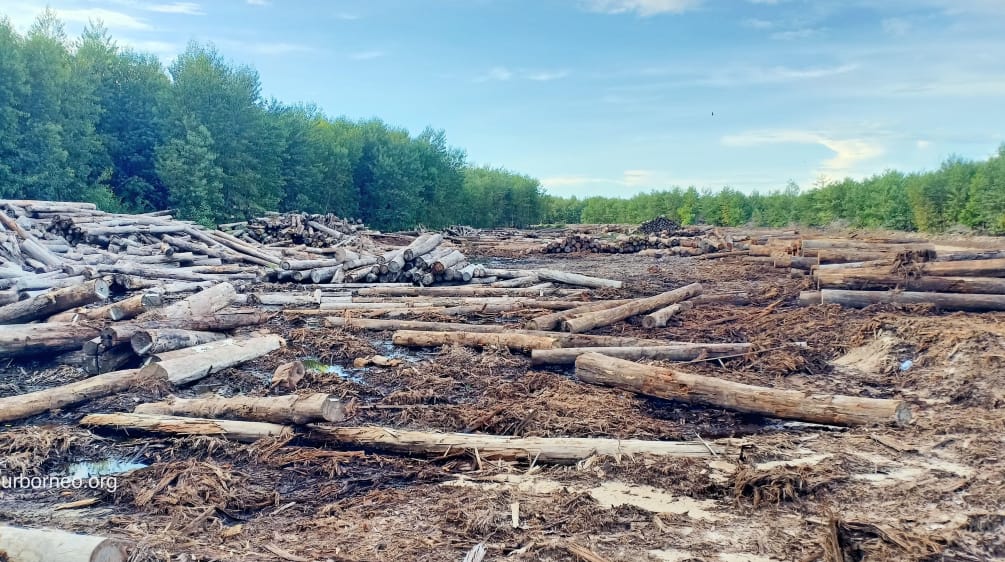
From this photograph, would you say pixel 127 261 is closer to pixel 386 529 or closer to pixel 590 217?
pixel 386 529

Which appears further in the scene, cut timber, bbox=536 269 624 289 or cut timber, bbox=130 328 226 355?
cut timber, bbox=536 269 624 289

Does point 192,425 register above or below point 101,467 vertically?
above

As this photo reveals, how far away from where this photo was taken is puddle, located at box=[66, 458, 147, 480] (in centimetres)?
516

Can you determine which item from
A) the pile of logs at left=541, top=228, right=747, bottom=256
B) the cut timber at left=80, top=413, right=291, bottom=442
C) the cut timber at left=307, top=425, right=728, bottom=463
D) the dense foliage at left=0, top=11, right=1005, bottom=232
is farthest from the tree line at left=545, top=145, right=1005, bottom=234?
the cut timber at left=80, top=413, right=291, bottom=442

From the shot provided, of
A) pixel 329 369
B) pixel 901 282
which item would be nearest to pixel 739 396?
pixel 329 369

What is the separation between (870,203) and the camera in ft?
126

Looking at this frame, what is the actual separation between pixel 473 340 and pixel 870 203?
120ft

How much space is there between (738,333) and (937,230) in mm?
28838

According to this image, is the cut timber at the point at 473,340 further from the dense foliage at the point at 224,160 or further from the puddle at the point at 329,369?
the dense foliage at the point at 224,160

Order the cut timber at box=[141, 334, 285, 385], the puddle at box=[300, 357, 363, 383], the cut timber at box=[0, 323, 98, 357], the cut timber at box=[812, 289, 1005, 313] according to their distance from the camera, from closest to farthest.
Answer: the cut timber at box=[141, 334, 285, 385]
the cut timber at box=[0, 323, 98, 357]
the puddle at box=[300, 357, 363, 383]
the cut timber at box=[812, 289, 1005, 313]

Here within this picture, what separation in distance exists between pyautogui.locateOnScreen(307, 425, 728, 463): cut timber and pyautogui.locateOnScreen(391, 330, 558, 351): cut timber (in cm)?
355

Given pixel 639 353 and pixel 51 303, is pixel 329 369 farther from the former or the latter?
pixel 51 303

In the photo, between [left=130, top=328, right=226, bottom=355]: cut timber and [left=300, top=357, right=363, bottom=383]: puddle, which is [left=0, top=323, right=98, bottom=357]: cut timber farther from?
[left=300, top=357, right=363, bottom=383]: puddle

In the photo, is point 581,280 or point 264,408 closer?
point 264,408
